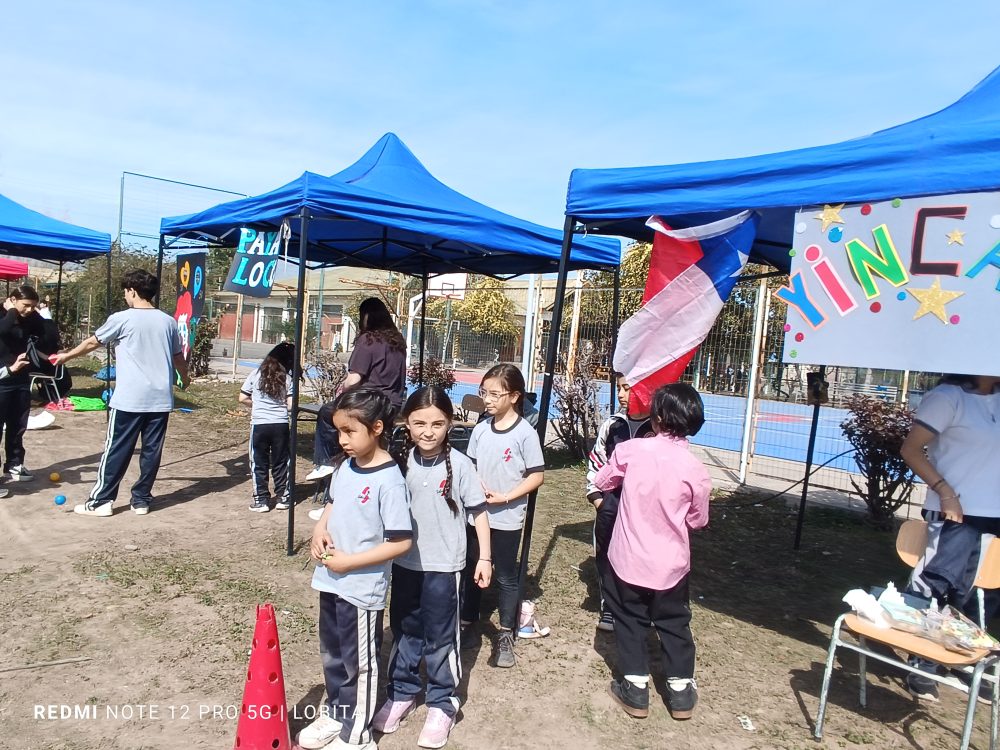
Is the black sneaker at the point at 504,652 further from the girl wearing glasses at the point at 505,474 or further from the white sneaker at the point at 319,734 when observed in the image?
the white sneaker at the point at 319,734

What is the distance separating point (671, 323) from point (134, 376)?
12.4 ft

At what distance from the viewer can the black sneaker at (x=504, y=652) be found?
10.7 feet

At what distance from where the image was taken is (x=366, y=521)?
2.45 meters

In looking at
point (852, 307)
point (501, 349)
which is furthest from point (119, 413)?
point (501, 349)

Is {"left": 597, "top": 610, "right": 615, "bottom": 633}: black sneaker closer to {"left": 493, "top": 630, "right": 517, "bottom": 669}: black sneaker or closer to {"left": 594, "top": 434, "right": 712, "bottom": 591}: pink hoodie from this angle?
{"left": 493, "top": 630, "right": 517, "bottom": 669}: black sneaker

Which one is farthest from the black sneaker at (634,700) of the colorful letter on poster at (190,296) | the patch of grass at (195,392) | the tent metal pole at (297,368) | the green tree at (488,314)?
the green tree at (488,314)

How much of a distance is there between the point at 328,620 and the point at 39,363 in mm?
4607

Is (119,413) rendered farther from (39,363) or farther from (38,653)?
(38,653)

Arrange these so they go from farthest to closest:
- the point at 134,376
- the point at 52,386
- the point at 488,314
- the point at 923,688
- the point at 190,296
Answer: the point at 488,314, the point at 52,386, the point at 190,296, the point at 134,376, the point at 923,688

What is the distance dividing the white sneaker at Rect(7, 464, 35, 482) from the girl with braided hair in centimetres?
461

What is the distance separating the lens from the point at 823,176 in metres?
2.96

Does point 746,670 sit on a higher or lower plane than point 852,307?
lower

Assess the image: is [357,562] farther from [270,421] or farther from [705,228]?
[270,421]

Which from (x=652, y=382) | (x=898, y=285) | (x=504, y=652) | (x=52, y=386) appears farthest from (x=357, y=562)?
(x=52, y=386)
